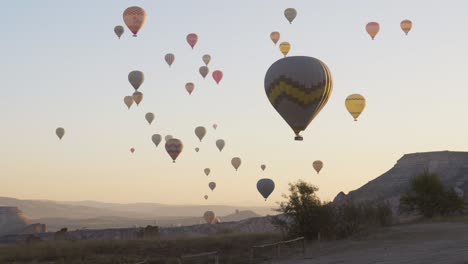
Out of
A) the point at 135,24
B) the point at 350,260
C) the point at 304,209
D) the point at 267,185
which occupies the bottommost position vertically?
the point at 350,260

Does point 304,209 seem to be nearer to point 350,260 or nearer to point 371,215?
point 371,215

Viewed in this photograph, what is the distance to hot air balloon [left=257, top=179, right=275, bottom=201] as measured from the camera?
9900 centimetres

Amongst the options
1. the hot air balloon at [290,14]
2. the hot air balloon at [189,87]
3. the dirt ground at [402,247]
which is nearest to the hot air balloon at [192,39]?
the hot air balloon at [189,87]

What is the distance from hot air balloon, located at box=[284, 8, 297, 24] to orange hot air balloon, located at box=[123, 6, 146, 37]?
1614 centimetres

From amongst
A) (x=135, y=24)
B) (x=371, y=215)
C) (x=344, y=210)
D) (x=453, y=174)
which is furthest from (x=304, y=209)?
(x=453, y=174)

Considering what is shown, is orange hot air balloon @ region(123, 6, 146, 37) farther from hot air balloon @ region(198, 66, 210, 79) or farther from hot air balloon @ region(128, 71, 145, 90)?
hot air balloon @ region(198, 66, 210, 79)

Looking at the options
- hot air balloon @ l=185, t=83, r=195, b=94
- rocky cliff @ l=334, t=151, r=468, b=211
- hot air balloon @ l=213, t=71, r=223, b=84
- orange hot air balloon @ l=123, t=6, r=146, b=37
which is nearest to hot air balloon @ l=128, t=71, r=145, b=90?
orange hot air balloon @ l=123, t=6, r=146, b=37

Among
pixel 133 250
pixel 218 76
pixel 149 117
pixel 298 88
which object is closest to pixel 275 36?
pixel 218 76

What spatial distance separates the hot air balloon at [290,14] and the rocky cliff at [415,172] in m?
47.9

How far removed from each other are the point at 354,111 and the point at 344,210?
19.0 metres

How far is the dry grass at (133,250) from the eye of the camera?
181 ft

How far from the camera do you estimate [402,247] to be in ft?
160

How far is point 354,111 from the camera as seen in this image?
80.8m

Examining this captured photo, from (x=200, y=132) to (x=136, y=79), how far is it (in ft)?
67.4
